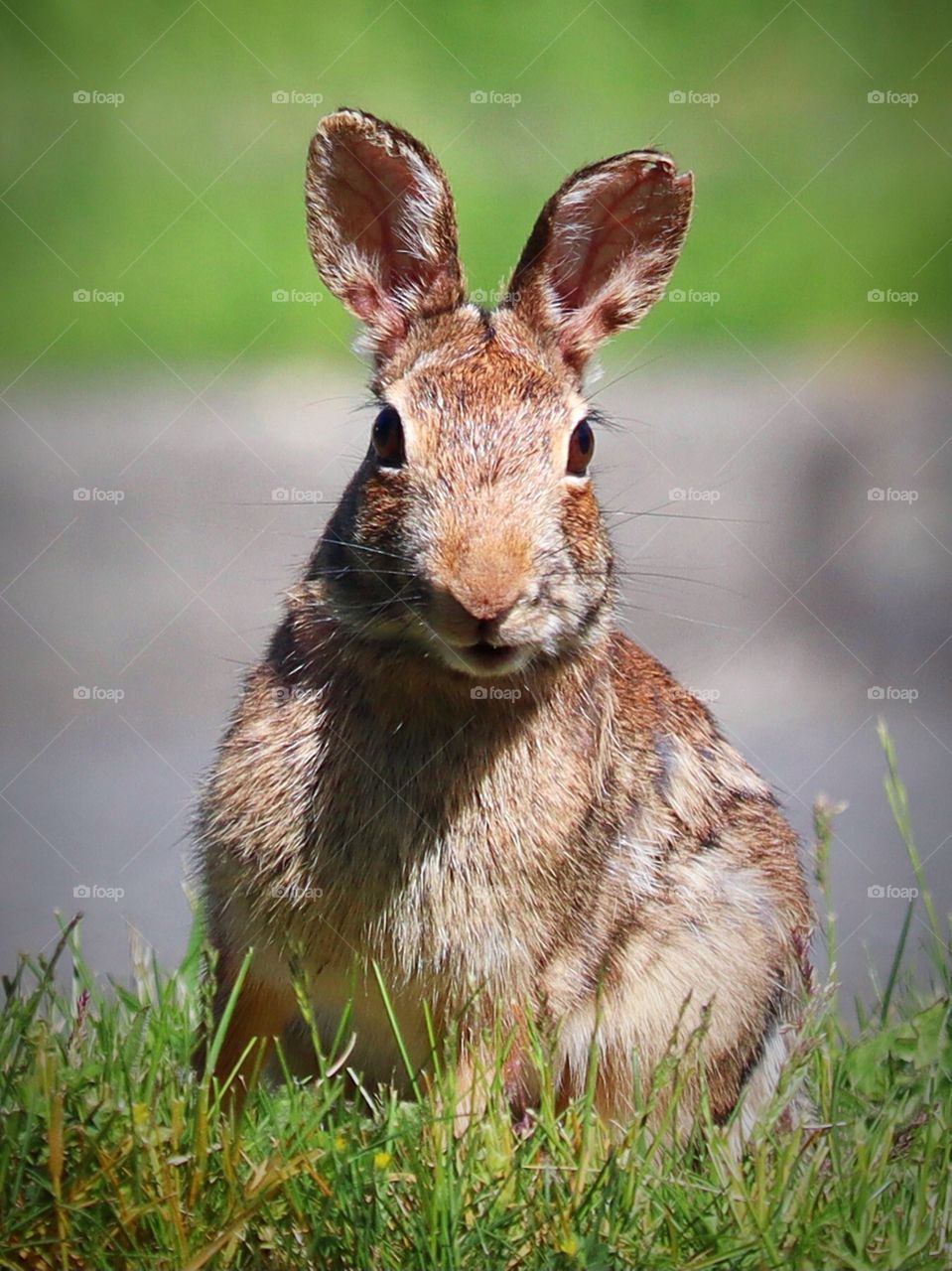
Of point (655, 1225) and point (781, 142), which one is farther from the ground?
point (781, 142)

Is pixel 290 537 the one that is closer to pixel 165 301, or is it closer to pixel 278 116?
pixel 165 301

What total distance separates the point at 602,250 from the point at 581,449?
1.49 ft

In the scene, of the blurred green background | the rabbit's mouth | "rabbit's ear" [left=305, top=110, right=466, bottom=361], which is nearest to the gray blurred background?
the blurred green background

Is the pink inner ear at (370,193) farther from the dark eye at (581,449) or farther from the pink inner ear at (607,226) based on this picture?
the dark eye at (581,449)

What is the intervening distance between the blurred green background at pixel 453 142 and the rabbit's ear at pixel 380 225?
0.22 metres

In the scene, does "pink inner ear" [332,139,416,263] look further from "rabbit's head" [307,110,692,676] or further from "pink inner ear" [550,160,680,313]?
"pink inner ear" [550,160,680,313]

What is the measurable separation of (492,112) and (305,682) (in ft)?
3.82

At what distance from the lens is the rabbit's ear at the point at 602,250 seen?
102 inches

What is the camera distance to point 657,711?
10.2 feet

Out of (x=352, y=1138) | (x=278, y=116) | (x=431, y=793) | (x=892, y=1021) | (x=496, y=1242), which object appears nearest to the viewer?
(x=496, y=1242)

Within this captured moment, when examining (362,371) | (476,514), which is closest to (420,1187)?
(476,514)

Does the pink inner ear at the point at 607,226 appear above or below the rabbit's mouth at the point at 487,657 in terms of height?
above

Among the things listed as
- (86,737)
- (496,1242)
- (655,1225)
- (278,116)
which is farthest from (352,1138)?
(278,116)

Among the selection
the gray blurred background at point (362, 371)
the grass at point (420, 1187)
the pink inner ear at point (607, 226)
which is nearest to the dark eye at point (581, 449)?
the gray blurred background at point (362, 371)
